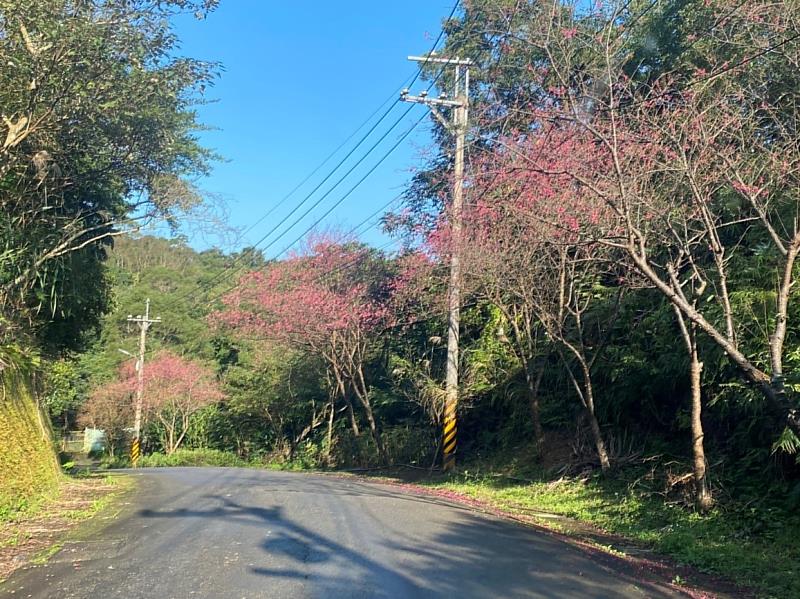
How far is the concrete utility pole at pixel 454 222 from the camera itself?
1670cm

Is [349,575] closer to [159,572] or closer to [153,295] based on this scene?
[159,572]

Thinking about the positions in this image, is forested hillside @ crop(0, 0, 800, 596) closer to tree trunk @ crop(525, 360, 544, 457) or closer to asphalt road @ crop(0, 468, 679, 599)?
tree trunk @ crop(525, 360, 544, 457)

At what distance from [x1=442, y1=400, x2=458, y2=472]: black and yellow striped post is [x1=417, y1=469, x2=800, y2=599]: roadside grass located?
12.1 ft

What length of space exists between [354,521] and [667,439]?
6.49 m

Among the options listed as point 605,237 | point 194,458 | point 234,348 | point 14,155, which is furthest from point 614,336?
point 234,348

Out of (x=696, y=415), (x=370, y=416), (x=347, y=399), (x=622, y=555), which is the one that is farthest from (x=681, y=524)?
(x=347, y=399)

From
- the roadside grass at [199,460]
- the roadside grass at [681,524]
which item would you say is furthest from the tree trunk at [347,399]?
the roadside grass at [681,524]

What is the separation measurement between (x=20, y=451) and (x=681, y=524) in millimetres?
9918

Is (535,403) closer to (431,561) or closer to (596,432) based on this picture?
(596,432)

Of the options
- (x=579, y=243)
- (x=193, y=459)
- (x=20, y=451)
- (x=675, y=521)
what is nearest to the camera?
(x=579, y=243)

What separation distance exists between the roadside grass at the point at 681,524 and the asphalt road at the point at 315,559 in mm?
1454

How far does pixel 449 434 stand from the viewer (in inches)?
726

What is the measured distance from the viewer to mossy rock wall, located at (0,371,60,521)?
9.91 meters

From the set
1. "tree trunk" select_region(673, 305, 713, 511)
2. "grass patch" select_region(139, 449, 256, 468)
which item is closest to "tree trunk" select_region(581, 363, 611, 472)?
"tree trunk" select_region(673, 305, 713, 511)
